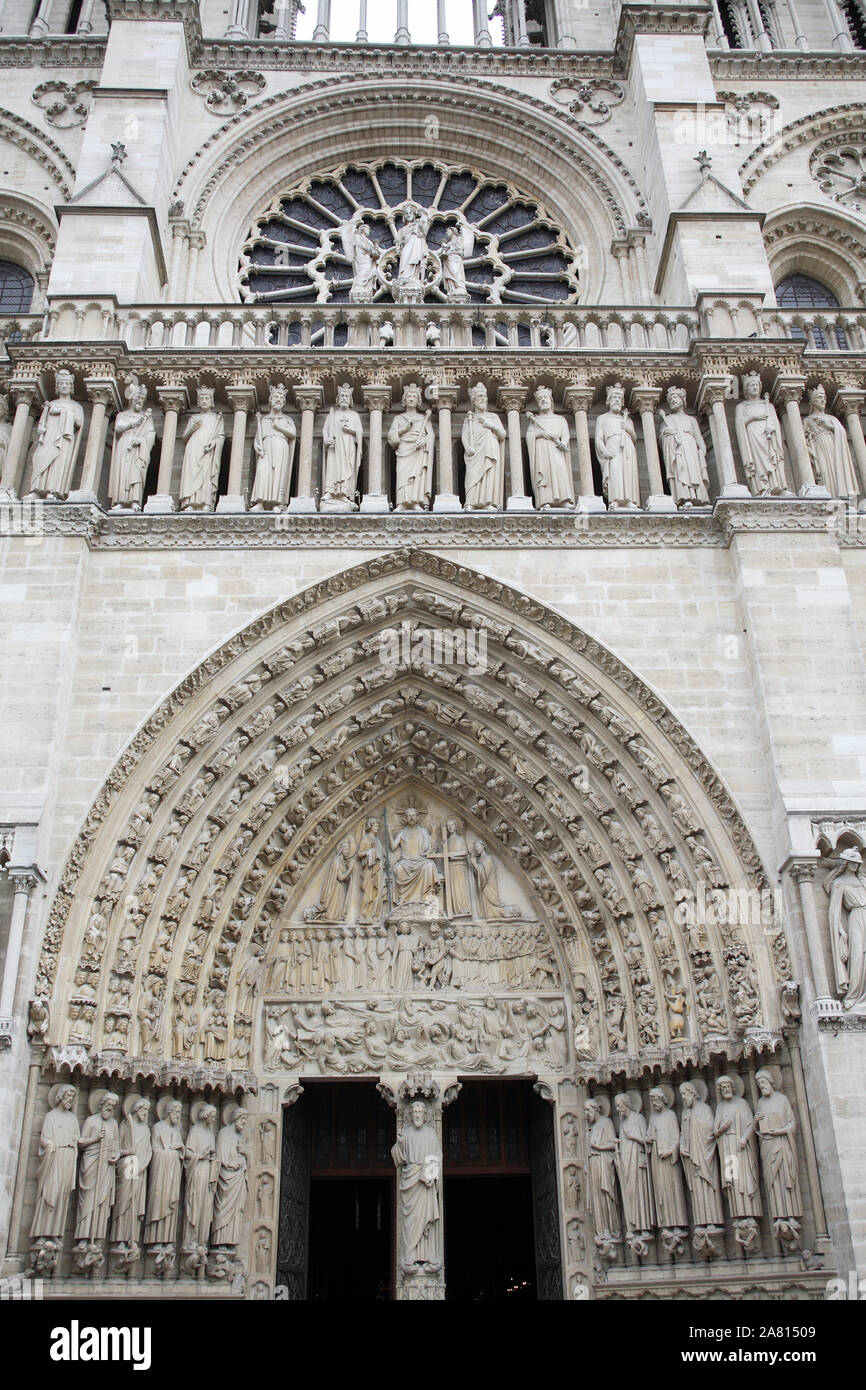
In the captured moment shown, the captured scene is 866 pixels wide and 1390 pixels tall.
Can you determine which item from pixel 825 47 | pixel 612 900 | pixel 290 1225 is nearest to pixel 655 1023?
pixel 612 900

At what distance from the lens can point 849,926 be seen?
8.13 m

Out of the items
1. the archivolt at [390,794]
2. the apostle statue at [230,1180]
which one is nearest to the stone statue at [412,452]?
the archivolt at [390,794]

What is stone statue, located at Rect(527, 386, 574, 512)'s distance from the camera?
10016 millimetres

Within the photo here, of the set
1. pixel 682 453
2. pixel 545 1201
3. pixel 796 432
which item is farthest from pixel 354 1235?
pixel 796 432

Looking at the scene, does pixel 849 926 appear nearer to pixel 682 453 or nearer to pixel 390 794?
pixel 390 794

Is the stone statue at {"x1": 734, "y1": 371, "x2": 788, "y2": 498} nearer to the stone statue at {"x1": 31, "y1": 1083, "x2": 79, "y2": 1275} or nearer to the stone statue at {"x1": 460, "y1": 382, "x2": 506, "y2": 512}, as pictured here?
the stone statue at {"x1": 460, "y1": 382, "x2": 506, "y2": 512}

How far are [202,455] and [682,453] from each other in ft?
13.4

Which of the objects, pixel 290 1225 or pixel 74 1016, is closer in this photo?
pixel 74 1016

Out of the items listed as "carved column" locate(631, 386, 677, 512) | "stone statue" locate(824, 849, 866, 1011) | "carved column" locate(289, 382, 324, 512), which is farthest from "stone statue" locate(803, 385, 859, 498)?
"carved column" locate(289, 382, 324, 512)

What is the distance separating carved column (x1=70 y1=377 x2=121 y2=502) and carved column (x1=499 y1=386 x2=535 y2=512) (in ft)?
11.1

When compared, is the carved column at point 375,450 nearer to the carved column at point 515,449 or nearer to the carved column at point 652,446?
the carved column at point 515,449

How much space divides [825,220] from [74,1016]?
12.0 meters
